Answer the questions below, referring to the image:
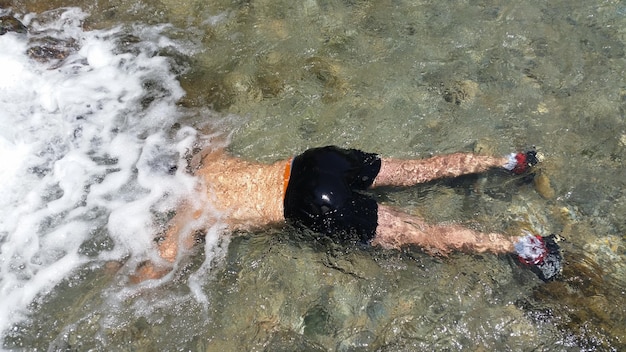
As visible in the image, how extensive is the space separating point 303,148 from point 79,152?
2250mm

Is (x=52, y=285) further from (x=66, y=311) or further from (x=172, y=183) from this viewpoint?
(x=172, y=183)

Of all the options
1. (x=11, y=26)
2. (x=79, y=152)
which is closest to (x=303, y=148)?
(x=79, y=152)

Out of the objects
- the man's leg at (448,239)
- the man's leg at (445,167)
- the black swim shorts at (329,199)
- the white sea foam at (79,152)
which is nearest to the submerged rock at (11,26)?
the white sea foam at (79,152)

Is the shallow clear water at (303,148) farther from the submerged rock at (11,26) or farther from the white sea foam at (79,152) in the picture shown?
the submerged rock at (11,26)

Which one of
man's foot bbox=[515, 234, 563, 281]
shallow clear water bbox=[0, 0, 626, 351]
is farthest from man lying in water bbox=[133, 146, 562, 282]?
shallow clear water bbox=[0, 0, 626, 351]

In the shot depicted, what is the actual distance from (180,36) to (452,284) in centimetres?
441

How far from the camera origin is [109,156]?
4672 millimetres

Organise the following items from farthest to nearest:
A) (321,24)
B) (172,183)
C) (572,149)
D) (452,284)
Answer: (321,24) < (572,149) < (172,183) < (452,284)

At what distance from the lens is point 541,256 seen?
362cm

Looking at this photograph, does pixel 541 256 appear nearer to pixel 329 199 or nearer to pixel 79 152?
pixel 329 199

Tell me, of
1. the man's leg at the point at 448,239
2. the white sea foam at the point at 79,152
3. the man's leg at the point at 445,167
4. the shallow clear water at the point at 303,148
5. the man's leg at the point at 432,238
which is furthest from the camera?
the man's leg at the point at 445,167

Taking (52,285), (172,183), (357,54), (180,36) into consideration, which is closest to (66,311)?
(52,285)

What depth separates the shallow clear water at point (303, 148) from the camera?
3539 millimetres

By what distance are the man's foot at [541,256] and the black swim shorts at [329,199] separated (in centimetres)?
118
